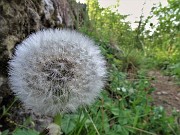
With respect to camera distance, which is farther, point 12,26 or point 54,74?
point 12,26

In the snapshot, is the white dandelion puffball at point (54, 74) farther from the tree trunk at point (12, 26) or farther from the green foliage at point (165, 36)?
the green foliage at point (165, 36)

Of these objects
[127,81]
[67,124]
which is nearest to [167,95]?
[127,81]

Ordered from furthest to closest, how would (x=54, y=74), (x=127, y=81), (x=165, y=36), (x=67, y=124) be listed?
(x=165, y=36), (x=127, y=81), (x=67, y=124), (x=54, y=74)

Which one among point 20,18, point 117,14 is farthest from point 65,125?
point 117,14

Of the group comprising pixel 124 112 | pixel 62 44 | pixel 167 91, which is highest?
pixel 62 44

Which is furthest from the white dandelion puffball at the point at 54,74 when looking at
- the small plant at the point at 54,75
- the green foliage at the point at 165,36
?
the green foliage at the point at 165,36

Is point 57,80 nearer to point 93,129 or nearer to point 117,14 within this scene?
point 93,129

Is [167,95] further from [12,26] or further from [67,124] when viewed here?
[12,26]
